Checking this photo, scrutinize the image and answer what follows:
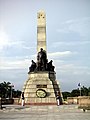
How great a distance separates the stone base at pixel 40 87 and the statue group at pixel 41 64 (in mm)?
465

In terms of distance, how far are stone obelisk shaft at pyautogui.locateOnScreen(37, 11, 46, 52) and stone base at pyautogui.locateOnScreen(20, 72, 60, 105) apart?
9.38 feet

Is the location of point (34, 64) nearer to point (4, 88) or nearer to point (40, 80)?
point (40, 80)

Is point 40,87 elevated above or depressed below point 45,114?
above

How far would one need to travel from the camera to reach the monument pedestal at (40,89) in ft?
84.0

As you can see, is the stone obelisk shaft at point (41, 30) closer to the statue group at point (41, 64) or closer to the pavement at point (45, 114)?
the statue group at point (41, 64)

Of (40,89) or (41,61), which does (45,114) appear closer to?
(40,89)

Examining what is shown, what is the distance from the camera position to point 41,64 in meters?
26.9

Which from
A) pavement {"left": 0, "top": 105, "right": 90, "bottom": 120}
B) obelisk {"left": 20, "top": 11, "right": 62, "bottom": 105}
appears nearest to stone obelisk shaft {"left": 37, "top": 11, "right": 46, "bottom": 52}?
obelisk {"left": 20, "top": 11, "right": 62, "bottom": 105}

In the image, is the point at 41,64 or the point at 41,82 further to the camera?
the point at 41,64

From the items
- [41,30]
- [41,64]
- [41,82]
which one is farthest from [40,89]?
[41,30]

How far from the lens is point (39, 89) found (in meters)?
25.8

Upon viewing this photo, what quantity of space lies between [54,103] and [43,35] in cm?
700

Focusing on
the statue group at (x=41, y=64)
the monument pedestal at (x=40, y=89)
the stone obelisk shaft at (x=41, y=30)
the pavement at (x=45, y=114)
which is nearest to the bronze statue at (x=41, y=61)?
the statue group at (x=41, y=64)

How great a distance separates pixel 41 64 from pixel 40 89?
8.22ft
